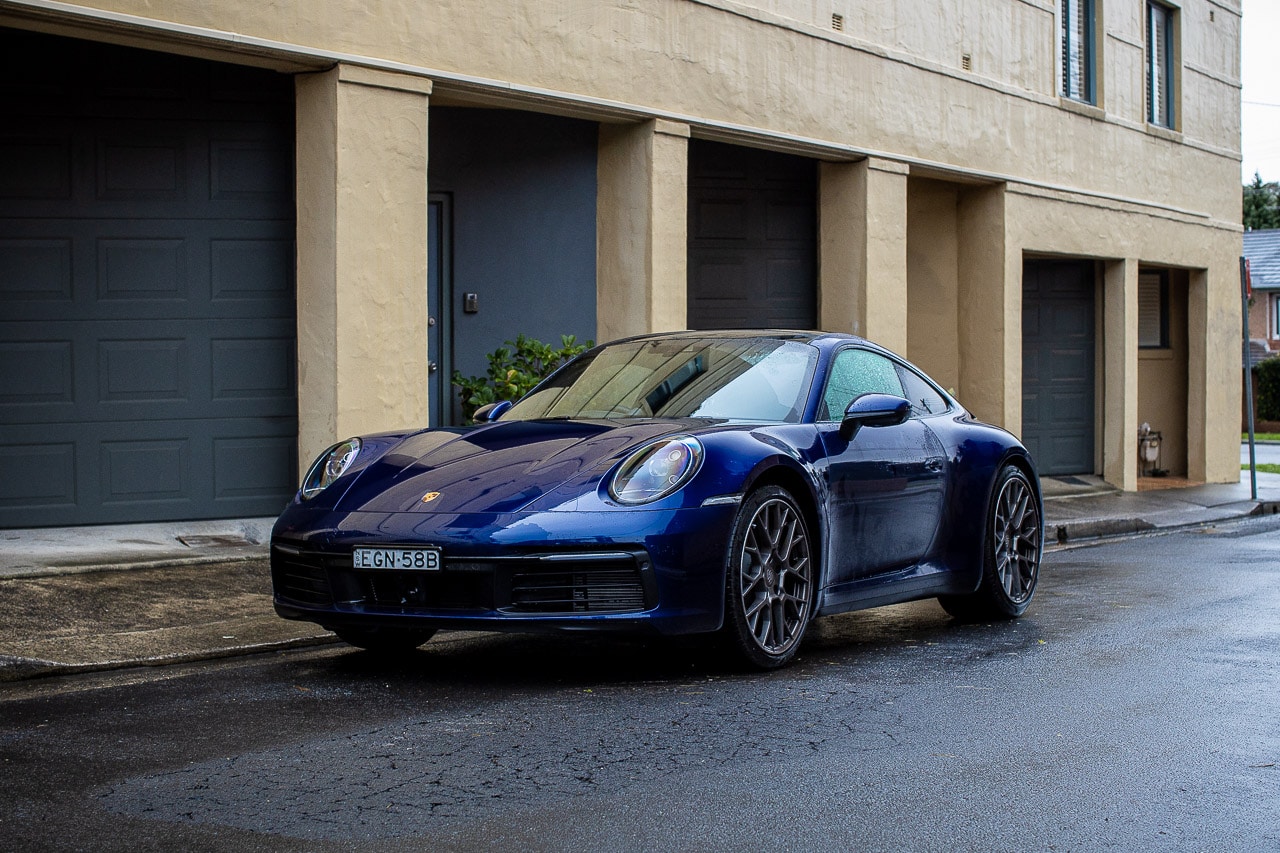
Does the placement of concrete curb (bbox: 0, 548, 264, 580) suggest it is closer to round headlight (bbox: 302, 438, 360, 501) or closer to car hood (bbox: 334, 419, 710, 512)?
round headlight (bbox: 302, 438, 360, 501)

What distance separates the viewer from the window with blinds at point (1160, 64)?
20594mm

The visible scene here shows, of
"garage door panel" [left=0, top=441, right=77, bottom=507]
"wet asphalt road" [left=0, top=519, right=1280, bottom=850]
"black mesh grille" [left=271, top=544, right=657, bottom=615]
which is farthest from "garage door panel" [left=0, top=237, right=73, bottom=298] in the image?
"black mesh grille" [left=271, top=544, right=657, bottom=615]

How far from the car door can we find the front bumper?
1002mm

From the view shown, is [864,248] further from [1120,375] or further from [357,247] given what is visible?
[357,247]

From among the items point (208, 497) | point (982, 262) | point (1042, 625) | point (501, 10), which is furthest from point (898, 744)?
point (982, 262)

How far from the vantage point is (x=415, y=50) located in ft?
34.9

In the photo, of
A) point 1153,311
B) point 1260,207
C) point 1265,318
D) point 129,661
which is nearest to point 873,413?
point 129,661

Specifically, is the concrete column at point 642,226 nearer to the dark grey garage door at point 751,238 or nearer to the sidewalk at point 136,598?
the dark grey garage door at point 751,238

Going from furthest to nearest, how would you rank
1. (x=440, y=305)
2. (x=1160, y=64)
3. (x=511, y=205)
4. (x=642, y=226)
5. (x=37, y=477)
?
(x=1160, y=64) < (x=511, y=205) < (x=642, y=226) < (x=440, y=305) < (x=37, y=477)

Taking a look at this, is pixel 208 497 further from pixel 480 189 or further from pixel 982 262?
pixel 982 262

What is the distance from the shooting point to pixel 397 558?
19.2 feet

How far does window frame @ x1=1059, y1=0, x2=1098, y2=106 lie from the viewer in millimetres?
18734

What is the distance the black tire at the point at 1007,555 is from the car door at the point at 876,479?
0.57m

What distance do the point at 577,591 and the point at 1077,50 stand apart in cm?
1532
